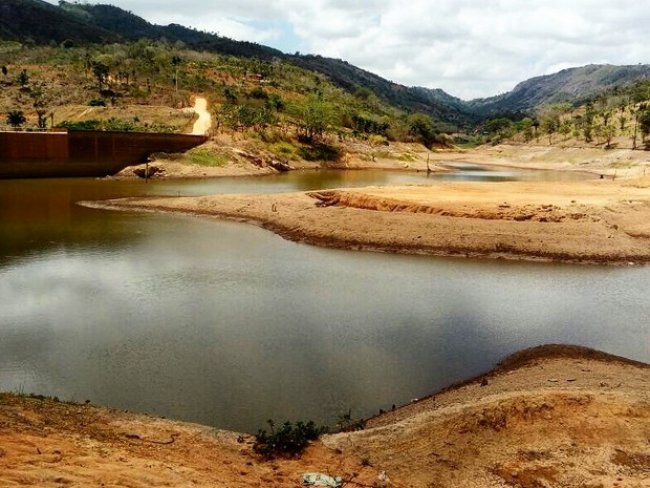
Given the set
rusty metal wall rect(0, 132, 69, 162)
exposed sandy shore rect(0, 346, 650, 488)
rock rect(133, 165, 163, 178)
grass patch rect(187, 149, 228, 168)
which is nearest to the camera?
exposed sandy shore rect(0, 346, 650, 488)

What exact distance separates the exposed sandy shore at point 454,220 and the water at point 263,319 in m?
1.62

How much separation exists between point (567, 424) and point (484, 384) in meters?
3.02

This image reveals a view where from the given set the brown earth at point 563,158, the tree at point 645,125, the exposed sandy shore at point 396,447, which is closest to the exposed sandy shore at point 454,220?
the exposed sandy shore at point 396,447

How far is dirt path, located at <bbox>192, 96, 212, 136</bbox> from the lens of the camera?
73.9 meters

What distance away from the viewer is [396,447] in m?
9.75

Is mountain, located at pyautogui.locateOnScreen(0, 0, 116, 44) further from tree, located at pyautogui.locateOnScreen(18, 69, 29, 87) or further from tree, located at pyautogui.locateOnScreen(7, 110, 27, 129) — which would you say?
tree, located at pyautogui.locateOnScreen(7, 110, 27, 129)

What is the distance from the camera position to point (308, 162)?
8000cm

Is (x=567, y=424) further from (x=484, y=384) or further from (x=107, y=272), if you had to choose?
(x=107, y=272)

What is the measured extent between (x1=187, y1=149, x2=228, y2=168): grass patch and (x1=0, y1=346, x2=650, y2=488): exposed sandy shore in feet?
181

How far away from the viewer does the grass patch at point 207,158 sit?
63.9 m

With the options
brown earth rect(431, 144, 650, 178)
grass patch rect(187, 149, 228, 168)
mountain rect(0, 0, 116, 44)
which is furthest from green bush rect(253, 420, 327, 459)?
mountain rect(0, 0, 116, 44)

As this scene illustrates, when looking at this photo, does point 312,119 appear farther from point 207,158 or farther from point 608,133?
point 608,133

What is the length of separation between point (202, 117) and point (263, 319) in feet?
215

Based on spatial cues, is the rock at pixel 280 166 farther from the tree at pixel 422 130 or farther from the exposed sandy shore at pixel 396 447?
the exposed sandy shore at pixel 396 447
